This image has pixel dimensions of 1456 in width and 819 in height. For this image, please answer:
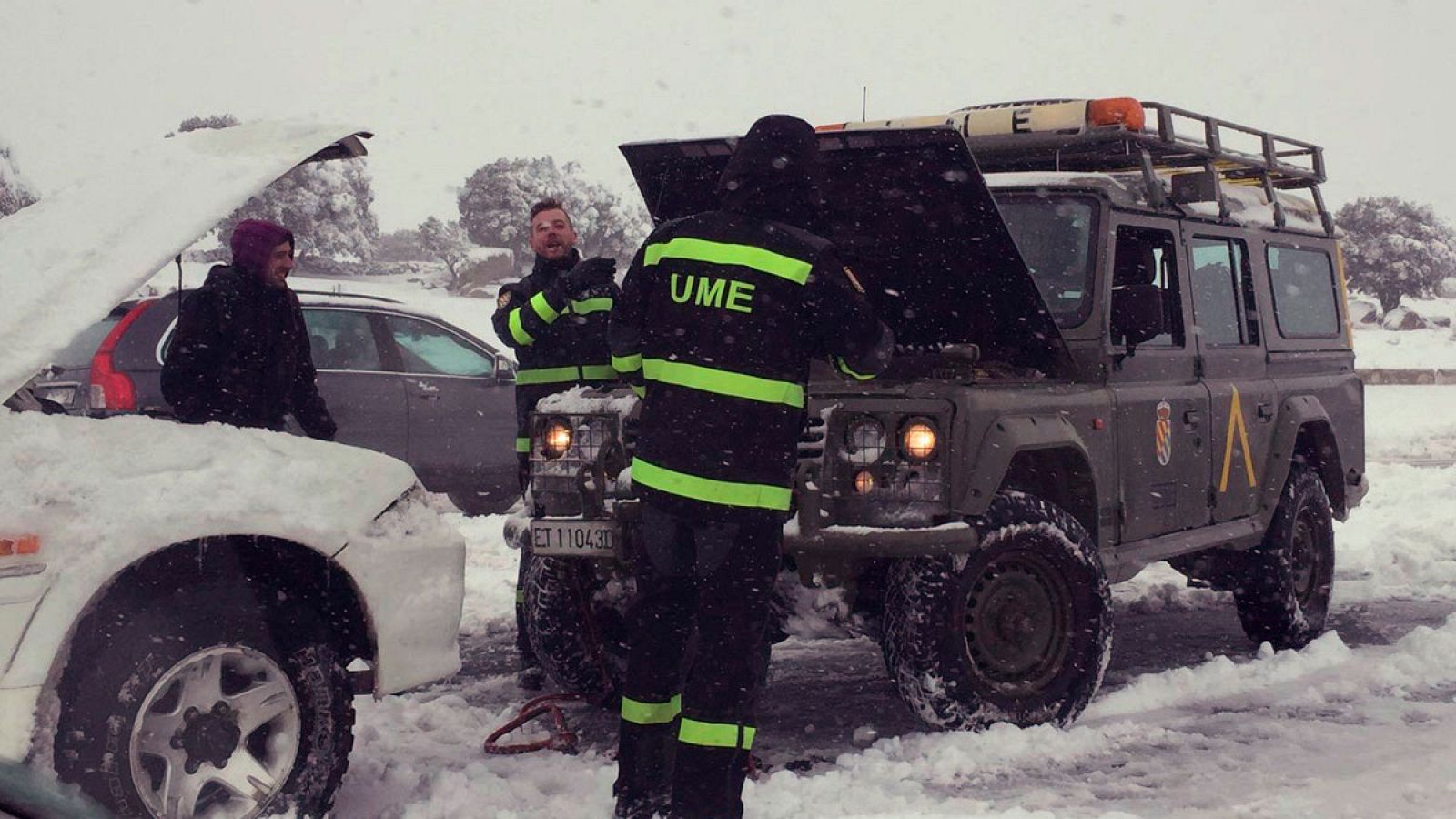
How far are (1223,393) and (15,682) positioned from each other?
5.31 m

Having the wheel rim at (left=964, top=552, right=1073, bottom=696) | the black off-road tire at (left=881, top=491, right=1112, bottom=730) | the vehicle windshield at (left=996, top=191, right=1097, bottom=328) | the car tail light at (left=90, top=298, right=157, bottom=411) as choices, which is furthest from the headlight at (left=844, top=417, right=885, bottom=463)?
the car tail light at (left=90, top=298, right=157, bottom=411)

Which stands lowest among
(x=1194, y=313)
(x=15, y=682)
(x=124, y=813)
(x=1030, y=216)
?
(x=124, y=813)

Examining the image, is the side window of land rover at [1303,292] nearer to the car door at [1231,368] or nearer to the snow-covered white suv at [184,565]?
the car door at [1231,368]

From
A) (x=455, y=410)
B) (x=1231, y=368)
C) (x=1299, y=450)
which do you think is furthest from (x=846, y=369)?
(x=455, y=410)

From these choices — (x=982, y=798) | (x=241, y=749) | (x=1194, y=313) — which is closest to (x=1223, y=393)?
(x=1194, y=313)

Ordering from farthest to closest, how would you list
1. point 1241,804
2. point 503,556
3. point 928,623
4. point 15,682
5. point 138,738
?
point 503,556, point 928,623, point 1241,804, point 138,738, point 15,682

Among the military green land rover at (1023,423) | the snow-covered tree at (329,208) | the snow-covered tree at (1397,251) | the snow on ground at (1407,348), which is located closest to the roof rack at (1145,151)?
the military green land rover at (1023,423)

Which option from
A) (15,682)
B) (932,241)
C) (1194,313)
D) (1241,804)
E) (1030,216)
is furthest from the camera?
(1194,313)

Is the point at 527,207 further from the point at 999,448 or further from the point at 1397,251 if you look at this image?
the point at 999,448

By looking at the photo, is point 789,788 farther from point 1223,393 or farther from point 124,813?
point 1223,393

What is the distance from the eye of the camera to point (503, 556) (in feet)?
32.5

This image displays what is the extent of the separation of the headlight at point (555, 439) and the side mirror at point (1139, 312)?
227cm

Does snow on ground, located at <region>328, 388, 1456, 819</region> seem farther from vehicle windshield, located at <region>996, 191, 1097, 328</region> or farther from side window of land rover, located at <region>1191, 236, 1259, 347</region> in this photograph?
vehicle windshield, located at <region>996, 191, 1097, 328</region>

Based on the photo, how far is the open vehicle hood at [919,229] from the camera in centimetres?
546
